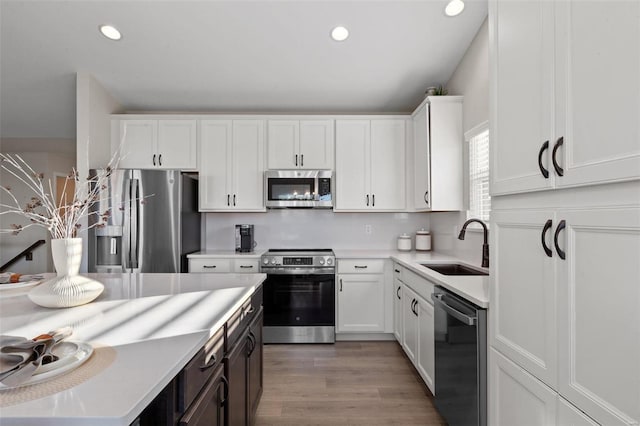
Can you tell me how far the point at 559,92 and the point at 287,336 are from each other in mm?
3004

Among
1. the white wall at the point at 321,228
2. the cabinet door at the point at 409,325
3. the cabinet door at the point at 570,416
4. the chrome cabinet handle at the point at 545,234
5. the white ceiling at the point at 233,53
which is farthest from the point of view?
the white wall at the point at 321,228

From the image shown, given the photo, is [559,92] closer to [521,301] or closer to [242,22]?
[521,301]

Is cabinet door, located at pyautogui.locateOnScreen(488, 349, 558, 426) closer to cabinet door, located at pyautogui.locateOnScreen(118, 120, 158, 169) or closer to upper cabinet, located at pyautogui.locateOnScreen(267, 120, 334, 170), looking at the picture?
upper cabinet, located at pyautogui.locateOnScreen(267, 120, 334, 170)

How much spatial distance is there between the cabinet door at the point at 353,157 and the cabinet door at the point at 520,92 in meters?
2.21

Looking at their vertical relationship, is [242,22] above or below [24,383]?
above

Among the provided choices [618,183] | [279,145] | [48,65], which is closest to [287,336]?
[279,145]

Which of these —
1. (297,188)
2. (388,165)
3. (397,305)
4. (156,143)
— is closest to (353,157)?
(388,165)

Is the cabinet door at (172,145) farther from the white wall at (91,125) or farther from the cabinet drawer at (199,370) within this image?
the cabinet drawer at (199,370)

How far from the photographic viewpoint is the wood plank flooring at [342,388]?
210 cm

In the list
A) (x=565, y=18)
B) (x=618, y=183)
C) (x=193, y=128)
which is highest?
(x=193, y=128)

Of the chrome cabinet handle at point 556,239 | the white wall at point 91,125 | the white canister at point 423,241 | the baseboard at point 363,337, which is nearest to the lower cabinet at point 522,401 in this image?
the chrome cabinet handle at point 556,239

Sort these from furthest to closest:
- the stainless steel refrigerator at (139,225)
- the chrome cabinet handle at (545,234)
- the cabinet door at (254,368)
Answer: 1. the stainless steel refrigerator at (139,225)
2. the cabinet door at (254,368)
3. the chrome cabinet handle at (545,234)

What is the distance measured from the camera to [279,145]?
146 inches

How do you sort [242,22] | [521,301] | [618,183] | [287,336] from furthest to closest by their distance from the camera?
1. [287,336]
2. [242,22]
3. [521,301]
4. [618,183]
